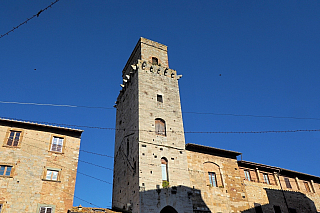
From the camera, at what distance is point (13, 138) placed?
22953mm

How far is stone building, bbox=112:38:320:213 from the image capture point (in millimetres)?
24541

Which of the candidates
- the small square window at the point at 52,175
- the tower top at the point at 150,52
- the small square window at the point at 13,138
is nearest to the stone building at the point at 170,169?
the tower top at the point at 150,52

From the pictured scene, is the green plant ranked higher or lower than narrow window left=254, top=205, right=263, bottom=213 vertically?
higher

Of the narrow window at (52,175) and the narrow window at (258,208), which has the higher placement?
the narrow window at (52,175)

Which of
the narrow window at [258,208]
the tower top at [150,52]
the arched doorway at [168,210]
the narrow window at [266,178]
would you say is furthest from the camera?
the tower top at [150,52]

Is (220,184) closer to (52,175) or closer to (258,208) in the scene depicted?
(258,208)

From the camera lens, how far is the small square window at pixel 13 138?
22703mm

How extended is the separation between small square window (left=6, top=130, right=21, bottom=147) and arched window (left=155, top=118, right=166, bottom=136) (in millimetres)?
11710

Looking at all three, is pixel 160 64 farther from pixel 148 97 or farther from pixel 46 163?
pixel 46 163

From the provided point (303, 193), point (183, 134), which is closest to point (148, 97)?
point (183, 134)

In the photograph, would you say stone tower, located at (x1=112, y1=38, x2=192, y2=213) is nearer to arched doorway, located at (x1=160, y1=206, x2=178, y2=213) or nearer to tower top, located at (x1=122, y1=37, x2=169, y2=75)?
tower top, located at (x1=122, y1=37, x2=169, y2=75)

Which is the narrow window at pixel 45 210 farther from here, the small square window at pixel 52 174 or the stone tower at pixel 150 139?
the stone tower at pixel 150 139

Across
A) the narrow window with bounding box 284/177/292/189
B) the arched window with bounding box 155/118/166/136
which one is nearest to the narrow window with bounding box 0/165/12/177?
the arched window with bounding box 155/118/166/136

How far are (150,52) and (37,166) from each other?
1755cm
